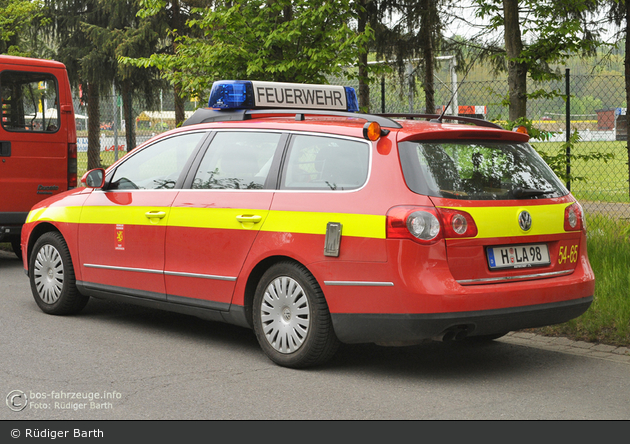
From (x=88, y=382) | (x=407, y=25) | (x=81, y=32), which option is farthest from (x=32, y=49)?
(x=88, y=382)

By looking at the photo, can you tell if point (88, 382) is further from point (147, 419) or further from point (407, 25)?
point (407, 25)

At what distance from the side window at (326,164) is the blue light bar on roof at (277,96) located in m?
0.98


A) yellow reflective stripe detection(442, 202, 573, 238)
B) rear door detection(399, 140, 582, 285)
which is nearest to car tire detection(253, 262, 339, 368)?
rear door detection(399, 140, 582, 285)

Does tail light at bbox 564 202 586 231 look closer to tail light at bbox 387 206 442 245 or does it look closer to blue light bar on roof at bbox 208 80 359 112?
tail light at bbox 387 206 442 245

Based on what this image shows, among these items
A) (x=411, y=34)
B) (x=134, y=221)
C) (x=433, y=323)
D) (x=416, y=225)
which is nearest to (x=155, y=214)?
(x=134, y=221)

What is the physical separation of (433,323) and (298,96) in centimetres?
271

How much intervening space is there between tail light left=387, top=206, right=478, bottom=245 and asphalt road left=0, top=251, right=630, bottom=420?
2.98 ft

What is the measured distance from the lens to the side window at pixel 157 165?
6.25m

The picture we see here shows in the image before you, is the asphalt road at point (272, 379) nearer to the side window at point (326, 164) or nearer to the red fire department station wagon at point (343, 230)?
the red fire department station wagon at point (343, 230)

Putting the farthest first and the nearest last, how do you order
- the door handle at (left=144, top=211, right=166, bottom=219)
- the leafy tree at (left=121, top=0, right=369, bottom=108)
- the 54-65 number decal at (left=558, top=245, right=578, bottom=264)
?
the leafy tree at (left=121, top=0, right=369, bottom=108)
the door handle at (left=144, top=211, right=166, bottom=219)
the 54-65 number decal at (left=558, top=245, right=578, bottom=264)

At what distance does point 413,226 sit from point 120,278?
276 cm

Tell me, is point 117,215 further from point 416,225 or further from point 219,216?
point 416,225

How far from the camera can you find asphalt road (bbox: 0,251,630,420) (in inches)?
175

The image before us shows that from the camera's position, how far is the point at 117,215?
21.5ft
